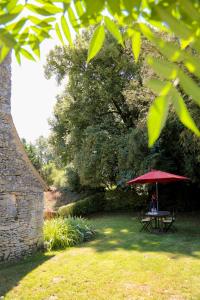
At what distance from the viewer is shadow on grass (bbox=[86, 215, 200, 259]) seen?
11295 mm

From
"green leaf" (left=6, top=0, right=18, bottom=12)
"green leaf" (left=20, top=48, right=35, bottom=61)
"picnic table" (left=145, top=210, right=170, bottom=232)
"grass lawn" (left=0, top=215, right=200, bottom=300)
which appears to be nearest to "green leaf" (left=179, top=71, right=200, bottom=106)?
"green leaf" (left=6, top=0, right=18, bottom=12)

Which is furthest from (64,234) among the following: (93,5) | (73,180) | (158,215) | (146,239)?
(93,5)

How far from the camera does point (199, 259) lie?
9859 millimetres

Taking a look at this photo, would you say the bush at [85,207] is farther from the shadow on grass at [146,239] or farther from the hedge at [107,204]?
the shadow on grass at [146,239]

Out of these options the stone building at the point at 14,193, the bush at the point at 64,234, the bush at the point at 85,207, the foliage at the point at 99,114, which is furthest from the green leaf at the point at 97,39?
the bush at the point at 85,207

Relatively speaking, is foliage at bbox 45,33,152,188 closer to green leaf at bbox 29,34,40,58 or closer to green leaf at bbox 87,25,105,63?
green leaf at bbox 29,34,40,58

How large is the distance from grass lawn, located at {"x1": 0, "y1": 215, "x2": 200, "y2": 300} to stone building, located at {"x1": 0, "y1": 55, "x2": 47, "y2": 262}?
62 cm

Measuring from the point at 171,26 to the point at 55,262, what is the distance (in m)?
10.4

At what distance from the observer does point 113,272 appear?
9.07m

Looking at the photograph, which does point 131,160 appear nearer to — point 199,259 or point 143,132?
point 143,132

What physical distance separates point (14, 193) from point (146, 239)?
532cm

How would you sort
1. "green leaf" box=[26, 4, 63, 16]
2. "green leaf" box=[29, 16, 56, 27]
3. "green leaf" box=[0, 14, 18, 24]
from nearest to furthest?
"green leaf" box=[0, 14, 18, 24] < "green leaf" box=[26, 4, 63, 16] < "green leaf" box=[29, 16, 56, 27]

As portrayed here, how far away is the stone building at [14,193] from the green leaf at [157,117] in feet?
34.1

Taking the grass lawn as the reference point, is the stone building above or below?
above
